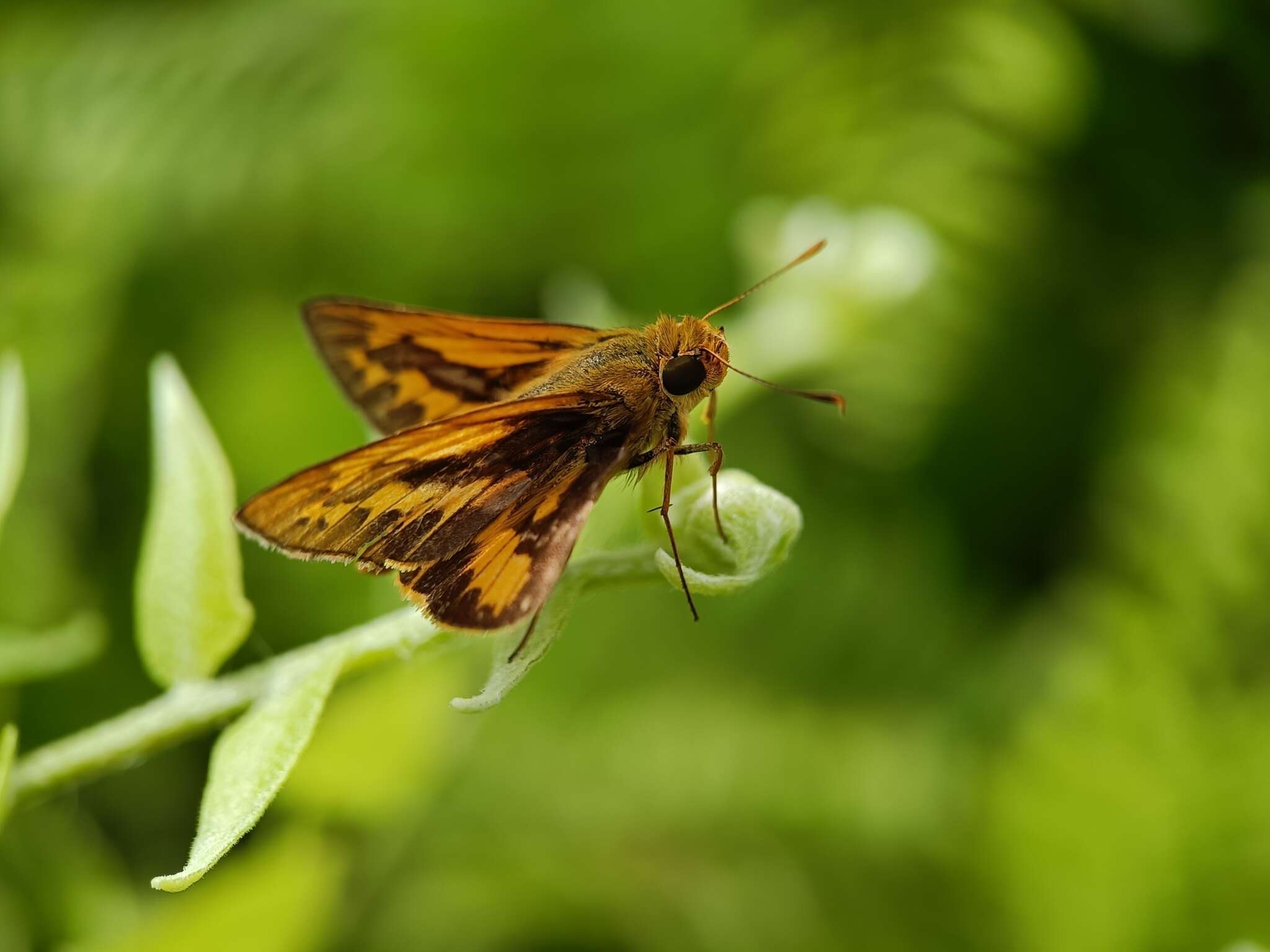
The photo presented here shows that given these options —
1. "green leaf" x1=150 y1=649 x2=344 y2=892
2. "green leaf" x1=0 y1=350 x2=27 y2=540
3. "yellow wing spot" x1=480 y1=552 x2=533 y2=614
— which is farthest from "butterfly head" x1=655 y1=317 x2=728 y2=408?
"green leaf" x1=0 y1=350 x2=27 y2=540

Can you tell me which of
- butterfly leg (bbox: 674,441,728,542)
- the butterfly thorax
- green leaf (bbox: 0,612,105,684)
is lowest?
green leaf (bbox: 0,612,105,684)

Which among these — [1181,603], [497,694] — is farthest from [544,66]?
[497,694]

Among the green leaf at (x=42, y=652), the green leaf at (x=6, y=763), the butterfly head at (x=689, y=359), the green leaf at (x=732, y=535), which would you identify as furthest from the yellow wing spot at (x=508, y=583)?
the green leaf at (x=42, y=652)

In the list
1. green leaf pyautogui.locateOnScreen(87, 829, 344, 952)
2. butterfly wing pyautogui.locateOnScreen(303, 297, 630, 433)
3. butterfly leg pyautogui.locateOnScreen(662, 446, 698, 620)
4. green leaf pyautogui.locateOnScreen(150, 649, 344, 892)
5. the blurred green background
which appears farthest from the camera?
the blurred green background

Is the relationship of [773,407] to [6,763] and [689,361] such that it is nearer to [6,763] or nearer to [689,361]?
[689,361]

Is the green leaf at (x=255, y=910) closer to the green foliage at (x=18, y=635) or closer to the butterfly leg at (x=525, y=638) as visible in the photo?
the green foliage at (x=18, y=635)

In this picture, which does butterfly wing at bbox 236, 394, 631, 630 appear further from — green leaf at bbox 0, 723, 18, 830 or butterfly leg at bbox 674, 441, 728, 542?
green leaf at bbox 0, 723, 18, 830

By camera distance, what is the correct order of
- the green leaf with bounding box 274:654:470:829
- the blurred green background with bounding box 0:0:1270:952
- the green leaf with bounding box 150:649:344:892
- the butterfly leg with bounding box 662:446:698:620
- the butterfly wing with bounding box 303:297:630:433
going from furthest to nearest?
the blurred green background with bounding box 0:0:1270:952 < the green leaf with bounding box 274:654:470:829 < the butterfly wing with bounding box 303:297:630:433 < the butterfly leg with bounding box 662:446:698:620 < the green leaf with bounding box 150:649:344:892
